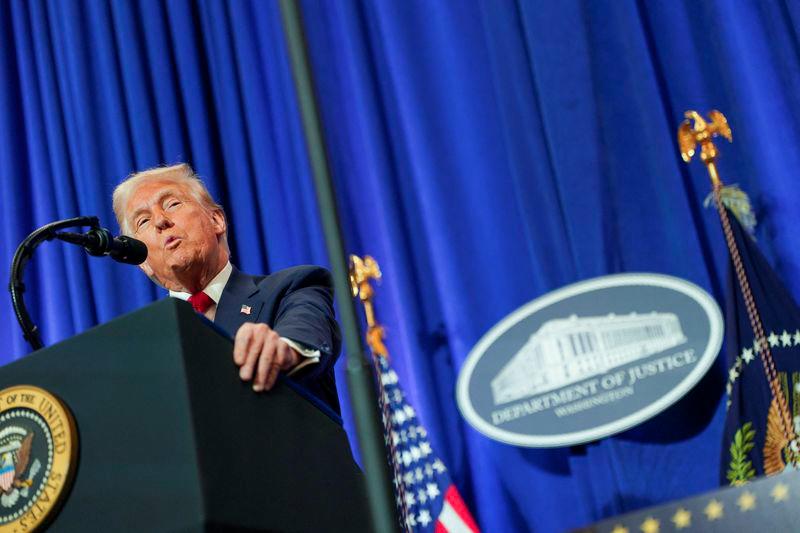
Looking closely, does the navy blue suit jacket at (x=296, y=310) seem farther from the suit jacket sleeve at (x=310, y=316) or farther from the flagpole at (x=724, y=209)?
the flagpole at (x=724, y=209)

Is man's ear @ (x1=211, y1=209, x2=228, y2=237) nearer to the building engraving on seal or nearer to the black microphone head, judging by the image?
the black microphone head

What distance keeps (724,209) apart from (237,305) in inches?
83.8

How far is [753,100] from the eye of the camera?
3699 millimetres

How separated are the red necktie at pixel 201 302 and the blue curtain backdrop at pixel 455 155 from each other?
5.12 feet

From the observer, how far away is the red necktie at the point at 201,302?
208cm

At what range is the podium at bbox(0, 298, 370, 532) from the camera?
3.87 feet

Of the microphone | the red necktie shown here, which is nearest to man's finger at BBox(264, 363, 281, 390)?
the microphone

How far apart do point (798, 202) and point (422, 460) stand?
4.96 ft

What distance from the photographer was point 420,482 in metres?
3.72

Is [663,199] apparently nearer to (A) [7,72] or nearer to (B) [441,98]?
(B) [441,98]

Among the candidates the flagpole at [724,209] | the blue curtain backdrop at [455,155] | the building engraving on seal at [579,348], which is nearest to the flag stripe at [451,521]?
the blue curtain backdrop at [455,155]

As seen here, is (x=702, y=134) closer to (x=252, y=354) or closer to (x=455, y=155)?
(x=455, y=155)

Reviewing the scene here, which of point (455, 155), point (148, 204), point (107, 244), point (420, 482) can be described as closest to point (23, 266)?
point (107, 244)

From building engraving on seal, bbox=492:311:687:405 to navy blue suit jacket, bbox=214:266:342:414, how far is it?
1842mm
